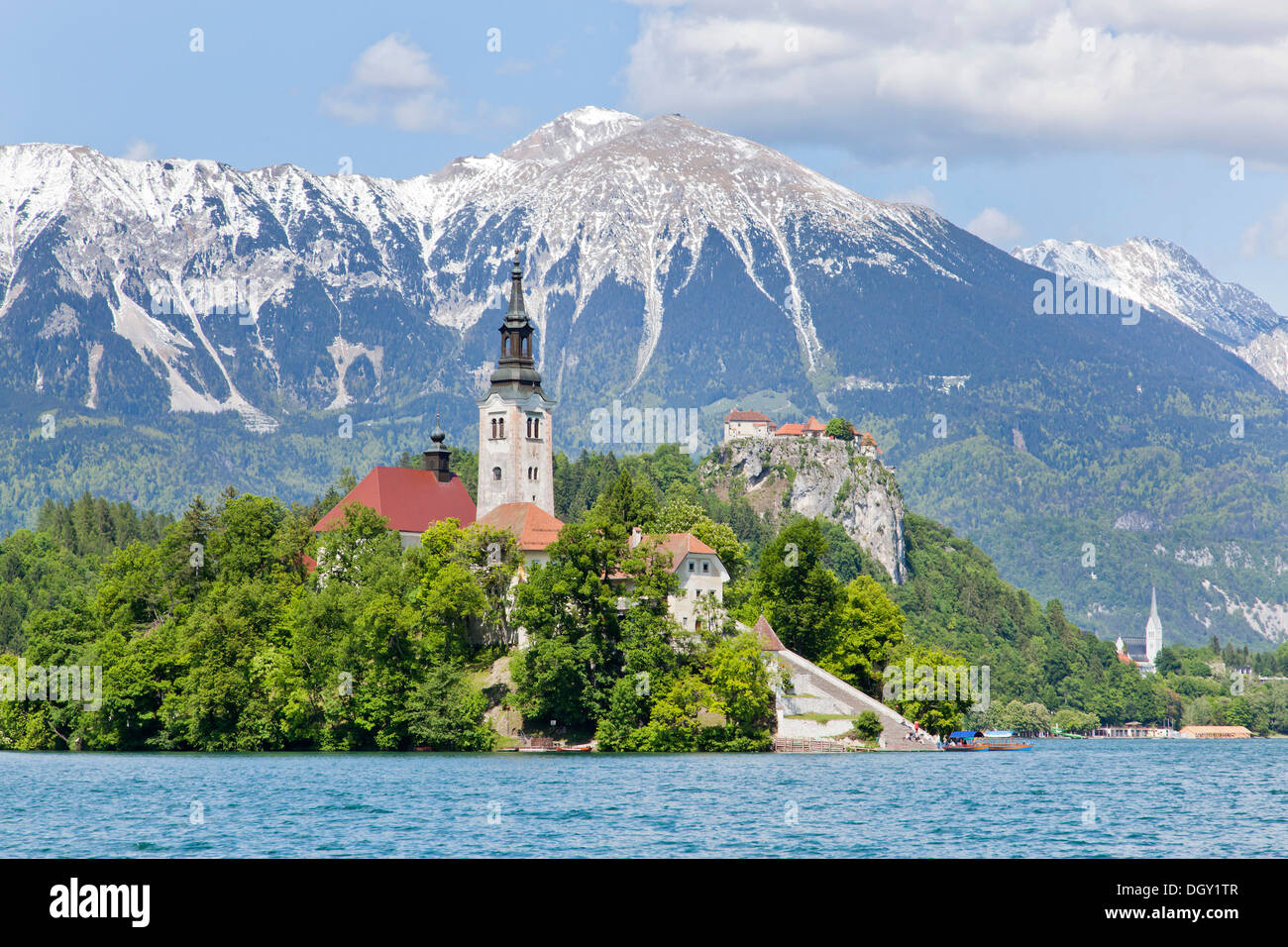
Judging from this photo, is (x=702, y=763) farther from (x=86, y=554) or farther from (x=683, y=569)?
(x=86, y=554)

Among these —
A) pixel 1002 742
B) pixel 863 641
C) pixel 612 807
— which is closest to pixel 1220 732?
pixel 1002 742

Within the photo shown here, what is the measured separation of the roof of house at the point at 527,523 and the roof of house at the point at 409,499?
4.27 m

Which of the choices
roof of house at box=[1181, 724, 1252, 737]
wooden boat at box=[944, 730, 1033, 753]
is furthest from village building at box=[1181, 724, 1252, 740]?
wooden boat at box=[944, 730, 1033, 753]

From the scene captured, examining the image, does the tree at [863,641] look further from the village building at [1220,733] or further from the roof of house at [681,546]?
the village building at [1220,733]

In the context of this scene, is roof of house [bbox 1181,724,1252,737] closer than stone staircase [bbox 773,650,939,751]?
No

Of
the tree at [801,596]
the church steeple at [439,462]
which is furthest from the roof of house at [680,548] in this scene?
the church steeple at [439,462]

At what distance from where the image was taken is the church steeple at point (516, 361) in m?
110

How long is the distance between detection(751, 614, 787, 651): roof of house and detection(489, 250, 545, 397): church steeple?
2677 centimetres

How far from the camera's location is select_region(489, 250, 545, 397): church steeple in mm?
109812

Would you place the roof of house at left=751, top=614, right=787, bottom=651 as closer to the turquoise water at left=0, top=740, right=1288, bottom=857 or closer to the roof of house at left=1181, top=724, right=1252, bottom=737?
the turquoise water at left=0, top=740, right=1288, bottom=857

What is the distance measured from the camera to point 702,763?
2931 inches
